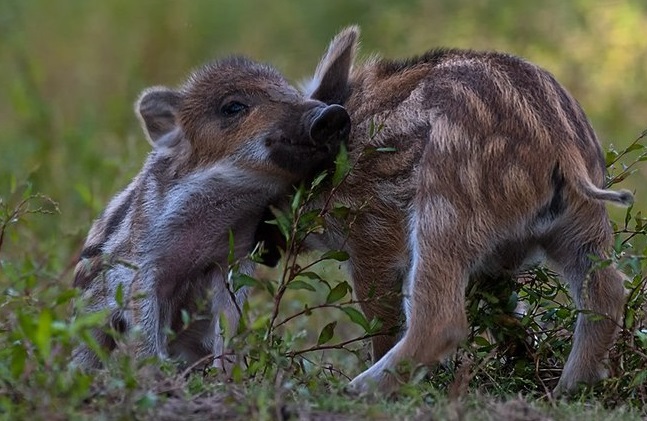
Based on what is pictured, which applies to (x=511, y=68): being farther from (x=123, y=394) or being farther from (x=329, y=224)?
(x=123, y=394)

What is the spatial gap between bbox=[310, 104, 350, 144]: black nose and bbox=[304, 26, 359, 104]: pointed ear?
0.51 metres

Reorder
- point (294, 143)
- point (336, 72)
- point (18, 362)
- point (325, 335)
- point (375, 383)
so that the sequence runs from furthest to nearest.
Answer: point (336, 72), point (294, 143), point (325, 335), point (375, 383), point (18, 362)

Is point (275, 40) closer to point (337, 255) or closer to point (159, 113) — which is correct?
point (159, 113)

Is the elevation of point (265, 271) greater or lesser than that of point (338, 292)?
greater

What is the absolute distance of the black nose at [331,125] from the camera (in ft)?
19.1

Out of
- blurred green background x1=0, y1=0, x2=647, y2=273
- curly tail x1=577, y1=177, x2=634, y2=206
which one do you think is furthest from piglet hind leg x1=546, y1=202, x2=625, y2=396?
blurred green background x1=0, y1=0, x2=647, y2=273

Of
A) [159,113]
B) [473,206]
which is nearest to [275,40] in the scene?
[159,113]

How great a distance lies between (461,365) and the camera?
5.70 metres

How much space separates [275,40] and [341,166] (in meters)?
8.17

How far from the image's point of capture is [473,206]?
208 inches

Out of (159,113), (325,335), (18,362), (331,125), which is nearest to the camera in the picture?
(18,362)

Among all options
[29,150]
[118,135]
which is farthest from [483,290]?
[118,135]

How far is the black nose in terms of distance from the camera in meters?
5.84

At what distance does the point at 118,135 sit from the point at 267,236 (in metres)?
5.43
